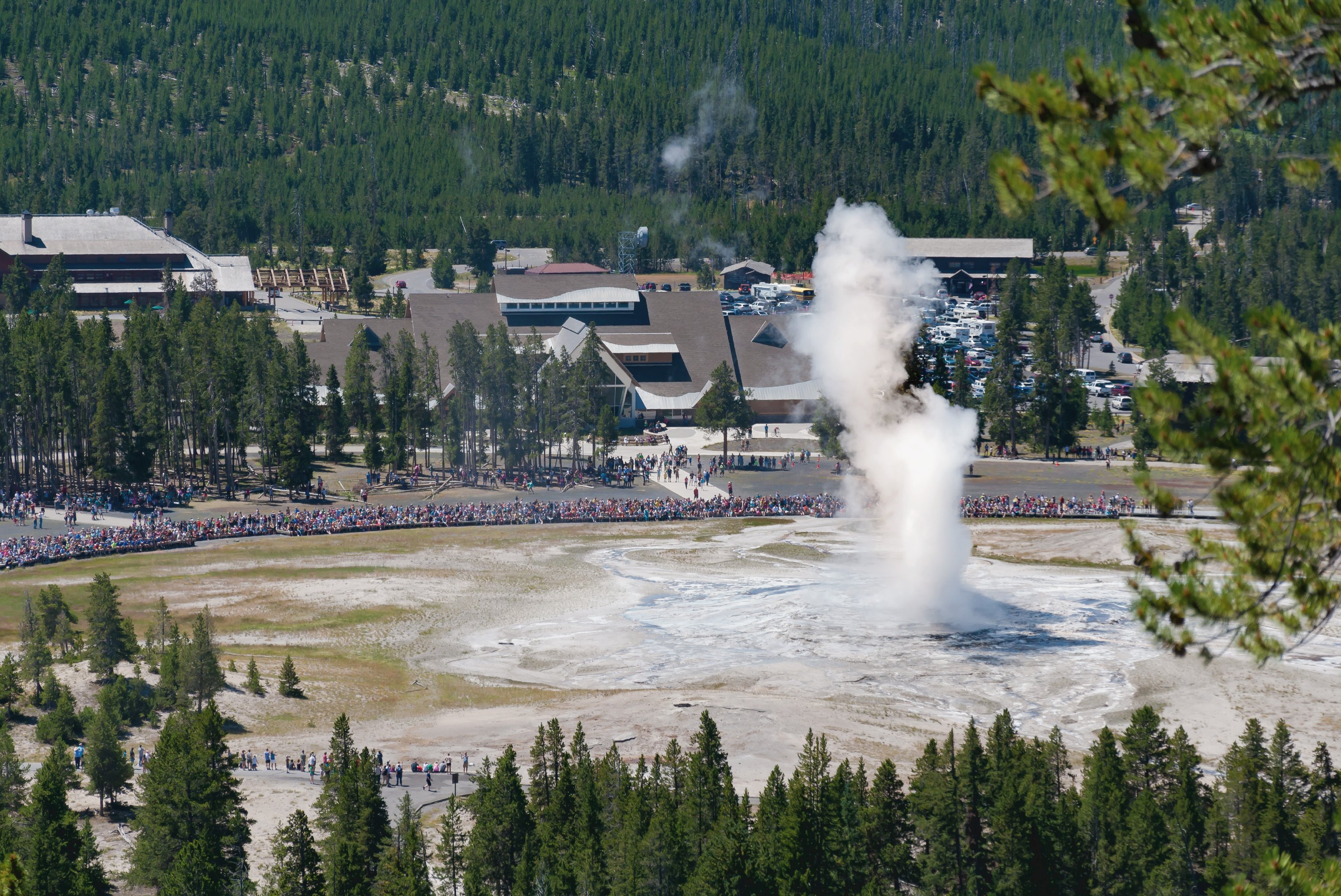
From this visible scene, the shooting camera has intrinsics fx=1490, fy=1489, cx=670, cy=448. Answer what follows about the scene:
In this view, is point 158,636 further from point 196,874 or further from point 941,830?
point 941,830

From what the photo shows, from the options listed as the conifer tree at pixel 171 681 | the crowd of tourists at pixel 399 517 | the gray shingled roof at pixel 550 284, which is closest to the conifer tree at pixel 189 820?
the conifer tree at pixel 171 681

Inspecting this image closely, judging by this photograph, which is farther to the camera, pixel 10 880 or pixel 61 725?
pixel 61 725

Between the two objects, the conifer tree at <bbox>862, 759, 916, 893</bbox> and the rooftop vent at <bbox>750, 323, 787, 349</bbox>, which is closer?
the conifer tree at <bbox>862, 759, 916, 893</bbox>

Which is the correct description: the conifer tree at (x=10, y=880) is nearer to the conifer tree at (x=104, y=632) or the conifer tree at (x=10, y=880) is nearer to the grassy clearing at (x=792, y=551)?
the conifer tree at (x=104, y=632)

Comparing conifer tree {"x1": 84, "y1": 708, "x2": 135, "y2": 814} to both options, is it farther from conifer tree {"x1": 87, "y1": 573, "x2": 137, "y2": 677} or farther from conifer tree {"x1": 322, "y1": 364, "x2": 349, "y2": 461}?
conifer tree {"x1": 322, "y1": 364, "x2": 349, "y2": 461}

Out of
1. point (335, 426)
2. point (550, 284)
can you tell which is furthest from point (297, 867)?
point (550, 284)

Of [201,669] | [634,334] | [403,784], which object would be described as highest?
[634,334]

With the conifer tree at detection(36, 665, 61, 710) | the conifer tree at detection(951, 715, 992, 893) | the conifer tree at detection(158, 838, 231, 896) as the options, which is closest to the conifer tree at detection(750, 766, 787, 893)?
the conifer tree at detection(951, 715, 992, 893)
